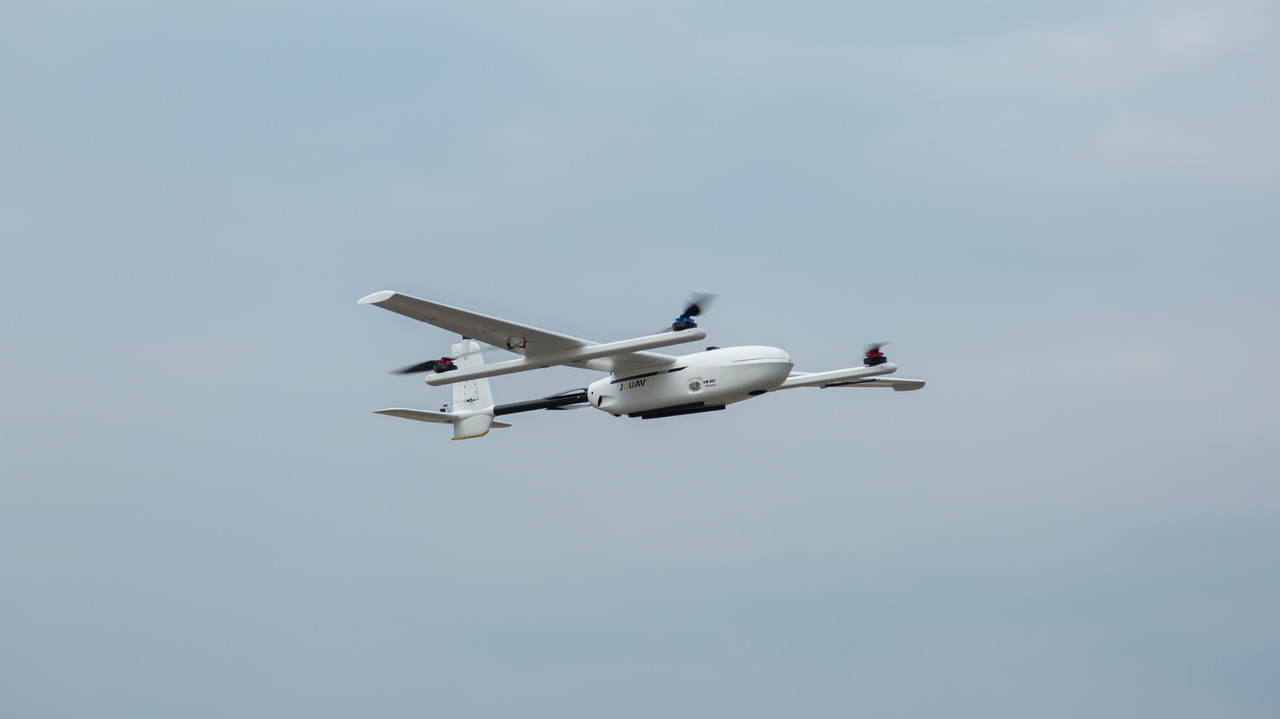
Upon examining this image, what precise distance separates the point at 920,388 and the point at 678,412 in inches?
438

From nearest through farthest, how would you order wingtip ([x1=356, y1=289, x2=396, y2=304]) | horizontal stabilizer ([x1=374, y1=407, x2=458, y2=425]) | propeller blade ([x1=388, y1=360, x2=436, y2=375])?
wingtip ([x1=356, y1=289, x2=396, y2=304]) < propeller blade ([x1=388, y1=360, x2=436, y2=375]) < horizontal stabilizer ([x1=374, y1=407, x2=458, y2=425])

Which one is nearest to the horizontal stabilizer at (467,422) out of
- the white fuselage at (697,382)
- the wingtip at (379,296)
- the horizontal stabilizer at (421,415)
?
the horizontal stabilizer at (421,415)

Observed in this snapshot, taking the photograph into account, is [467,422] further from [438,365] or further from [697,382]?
[697,382]

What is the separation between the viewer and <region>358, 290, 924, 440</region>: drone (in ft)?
125

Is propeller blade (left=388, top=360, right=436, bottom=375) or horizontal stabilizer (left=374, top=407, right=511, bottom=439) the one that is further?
horizontal stabilizer (left=374, top=407, right=511, bottom=439)

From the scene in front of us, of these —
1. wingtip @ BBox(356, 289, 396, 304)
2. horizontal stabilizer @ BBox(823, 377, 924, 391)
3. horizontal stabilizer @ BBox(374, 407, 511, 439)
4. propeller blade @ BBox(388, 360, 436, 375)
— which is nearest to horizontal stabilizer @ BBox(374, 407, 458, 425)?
horizontal stabilizer @ BBox(374, 407, 511, 439)

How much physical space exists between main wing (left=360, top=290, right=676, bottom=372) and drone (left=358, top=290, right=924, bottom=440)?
3 centimetres

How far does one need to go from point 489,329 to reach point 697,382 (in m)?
7.00

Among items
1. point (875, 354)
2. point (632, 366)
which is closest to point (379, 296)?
point (632, 366)

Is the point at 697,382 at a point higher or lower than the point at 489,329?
lower

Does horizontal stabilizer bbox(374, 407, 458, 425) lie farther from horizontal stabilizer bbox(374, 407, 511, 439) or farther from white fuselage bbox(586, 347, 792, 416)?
white fuselage bbox(586, 347, 792, 416)

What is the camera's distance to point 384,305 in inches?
1480

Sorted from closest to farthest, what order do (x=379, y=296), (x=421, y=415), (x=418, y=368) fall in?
(x=379, y=296) < (x=418, y=368) < (x=421, y=415)

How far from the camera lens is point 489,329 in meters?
39.5
